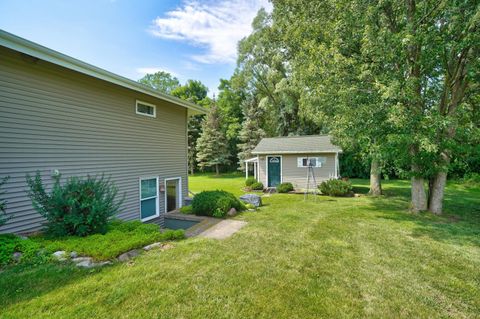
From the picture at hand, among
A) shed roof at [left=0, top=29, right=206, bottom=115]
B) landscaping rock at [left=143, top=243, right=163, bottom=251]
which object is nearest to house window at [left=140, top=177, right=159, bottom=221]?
shed roof at [left=0, top=29, right=206, bottom=115]

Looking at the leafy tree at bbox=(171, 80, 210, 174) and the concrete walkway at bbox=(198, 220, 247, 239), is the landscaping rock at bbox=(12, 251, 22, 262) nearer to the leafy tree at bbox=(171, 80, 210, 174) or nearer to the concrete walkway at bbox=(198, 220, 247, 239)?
the concrete walkway at bbox=(198, 220, 247, 239)

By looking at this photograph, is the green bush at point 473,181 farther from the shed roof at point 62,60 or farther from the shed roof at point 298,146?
the shed roof at point 62,60

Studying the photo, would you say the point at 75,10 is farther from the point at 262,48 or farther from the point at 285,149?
the point at 262,48

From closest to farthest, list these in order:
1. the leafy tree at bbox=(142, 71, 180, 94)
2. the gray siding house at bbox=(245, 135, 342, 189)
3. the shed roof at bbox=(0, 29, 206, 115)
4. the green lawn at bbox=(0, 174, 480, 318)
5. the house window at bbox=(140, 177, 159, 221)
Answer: the green lawn at bbox=(0, 174, 480, 318) → the shed roof at bbox=(0, 29, 206, 115) → the house window at bbox=(140, 177, 159, 221) → the gray siding house at bbox=(245, 135, 342, 189) → the leafy tree at bbox=(142, 71, 180, 94)

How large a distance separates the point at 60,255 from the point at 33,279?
698 mm

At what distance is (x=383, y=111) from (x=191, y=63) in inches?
572

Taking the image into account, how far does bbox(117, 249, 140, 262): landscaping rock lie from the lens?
3916mm

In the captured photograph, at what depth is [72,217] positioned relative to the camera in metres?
4.42

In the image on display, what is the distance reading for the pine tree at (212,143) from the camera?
27.0 metres

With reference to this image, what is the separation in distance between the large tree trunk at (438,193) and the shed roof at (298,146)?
225 inches

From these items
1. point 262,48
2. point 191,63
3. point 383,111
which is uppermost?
point 262,48

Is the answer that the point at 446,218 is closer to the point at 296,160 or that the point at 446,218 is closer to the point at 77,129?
the point at 296,160

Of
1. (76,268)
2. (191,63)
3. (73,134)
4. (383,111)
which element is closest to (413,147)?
(383,111)

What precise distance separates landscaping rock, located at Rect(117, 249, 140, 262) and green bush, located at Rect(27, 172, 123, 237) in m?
1.14
